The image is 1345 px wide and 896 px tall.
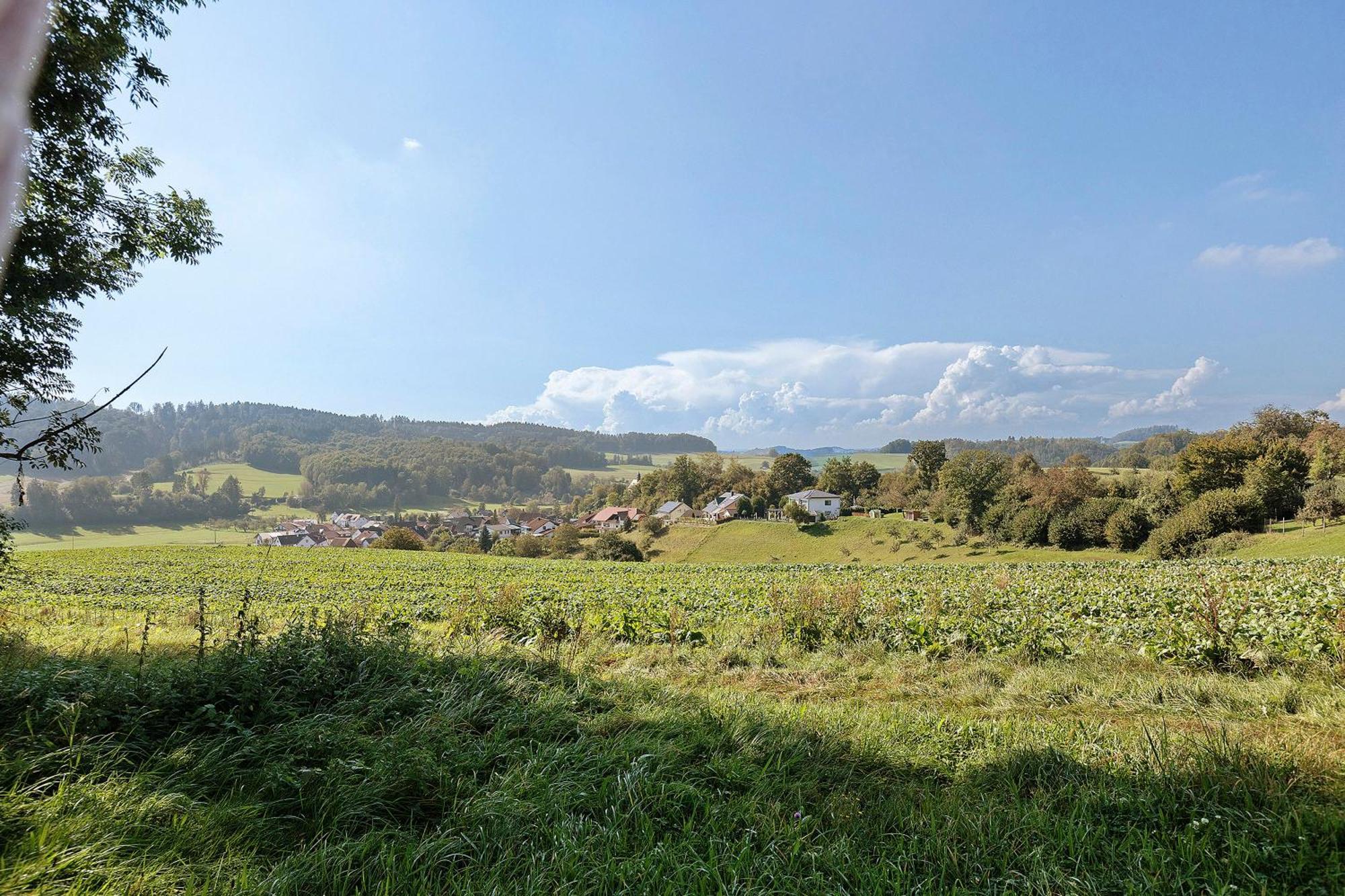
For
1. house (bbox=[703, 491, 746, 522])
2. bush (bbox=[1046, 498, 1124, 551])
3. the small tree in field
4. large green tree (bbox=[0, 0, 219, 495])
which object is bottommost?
house (bbox=[703, 491, 746, 522])

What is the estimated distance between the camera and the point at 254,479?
412ft

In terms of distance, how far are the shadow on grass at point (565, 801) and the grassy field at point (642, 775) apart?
17 mm

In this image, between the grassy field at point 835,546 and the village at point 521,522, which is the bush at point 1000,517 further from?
the village at point 521,522

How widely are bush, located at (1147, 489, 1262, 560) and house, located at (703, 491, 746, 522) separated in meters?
48.9

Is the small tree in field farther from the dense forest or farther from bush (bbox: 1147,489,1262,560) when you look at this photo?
the dense forest

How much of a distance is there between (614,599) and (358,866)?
41.0ft

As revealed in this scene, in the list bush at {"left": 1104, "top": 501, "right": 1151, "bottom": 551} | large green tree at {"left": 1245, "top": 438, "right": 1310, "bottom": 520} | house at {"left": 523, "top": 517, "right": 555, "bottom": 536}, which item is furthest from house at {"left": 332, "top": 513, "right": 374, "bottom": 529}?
large green tree at {"left": 1245, "top": 438, "right": 1310, "bottom": 520}

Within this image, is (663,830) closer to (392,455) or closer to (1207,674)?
(1207,674)

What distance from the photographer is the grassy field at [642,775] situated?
2.59 m

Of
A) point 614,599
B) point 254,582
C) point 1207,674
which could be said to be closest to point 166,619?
point 614,599

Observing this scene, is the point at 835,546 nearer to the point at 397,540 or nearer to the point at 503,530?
the point at 397,540

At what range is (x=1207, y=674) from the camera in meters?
5.91

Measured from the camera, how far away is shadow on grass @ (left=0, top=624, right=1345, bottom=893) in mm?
2559

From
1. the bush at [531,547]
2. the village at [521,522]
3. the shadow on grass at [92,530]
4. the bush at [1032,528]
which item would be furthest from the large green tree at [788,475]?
the shadow on grass at [92,530]
